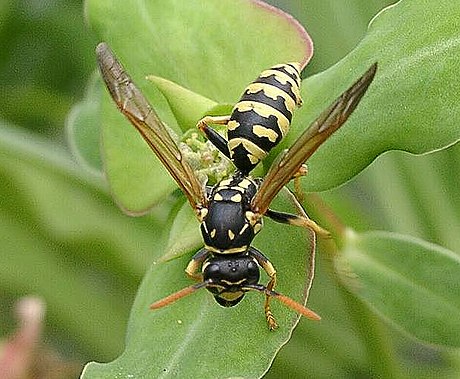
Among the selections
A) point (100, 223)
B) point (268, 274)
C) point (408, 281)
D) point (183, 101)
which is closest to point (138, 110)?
point (183, 101)

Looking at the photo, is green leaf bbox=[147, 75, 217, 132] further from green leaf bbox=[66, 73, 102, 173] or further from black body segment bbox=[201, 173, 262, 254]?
green leaf bbox=[66, 73, 102, 173]

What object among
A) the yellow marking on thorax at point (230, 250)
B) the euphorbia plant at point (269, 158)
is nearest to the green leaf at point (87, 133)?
the euphorbia plant at point (269, 158)

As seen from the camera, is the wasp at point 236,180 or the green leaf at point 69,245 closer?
the wasp at point 236,180

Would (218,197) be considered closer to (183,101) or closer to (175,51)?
(183,101)

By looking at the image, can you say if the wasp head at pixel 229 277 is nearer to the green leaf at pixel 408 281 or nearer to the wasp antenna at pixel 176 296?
the wasp antenna at pixel 176 296

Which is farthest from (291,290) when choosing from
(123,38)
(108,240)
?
(108,240)

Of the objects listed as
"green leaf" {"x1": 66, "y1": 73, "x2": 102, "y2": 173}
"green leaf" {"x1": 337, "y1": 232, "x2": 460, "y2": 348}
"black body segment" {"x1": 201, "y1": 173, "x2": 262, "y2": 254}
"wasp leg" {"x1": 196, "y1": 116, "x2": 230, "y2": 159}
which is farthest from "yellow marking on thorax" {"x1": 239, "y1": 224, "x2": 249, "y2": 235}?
"green leaf" {"x1": 66, "y1": 73, "x2": 102, "y2": 173}
